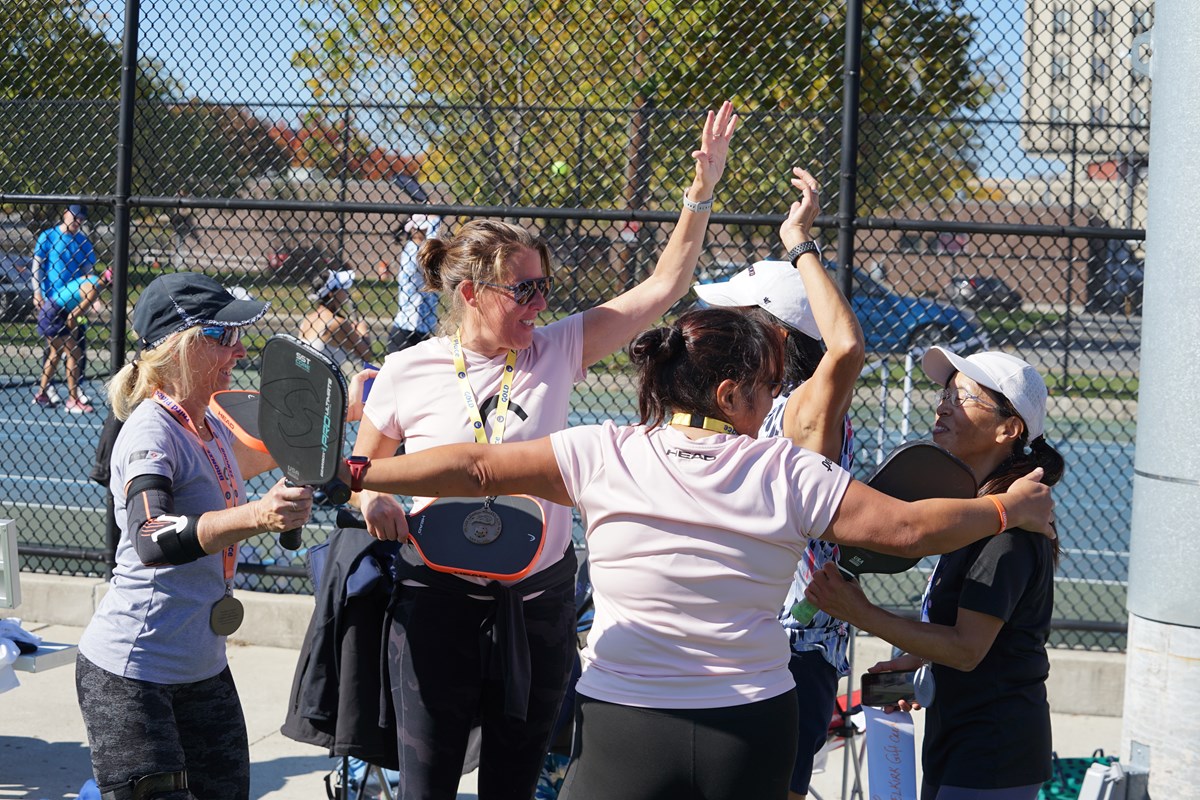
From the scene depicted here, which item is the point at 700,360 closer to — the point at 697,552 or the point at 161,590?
the point at 697,552

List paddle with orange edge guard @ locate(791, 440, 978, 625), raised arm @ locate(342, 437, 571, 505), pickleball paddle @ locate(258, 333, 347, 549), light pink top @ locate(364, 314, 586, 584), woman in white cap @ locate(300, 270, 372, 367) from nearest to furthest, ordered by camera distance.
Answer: pickleball paddle @ locate(258, 333, 347, 549) < raised arm @ locate(342, 437, 571, 505) < paddle with orange edge guard @ locate(791, 440, 978, 625) < light pink top @ locate(364, 314, 586, 584) < woman in white cap @ locate(300, 270, 372, 367)

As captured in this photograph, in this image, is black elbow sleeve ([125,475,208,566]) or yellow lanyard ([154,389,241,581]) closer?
black elbow sleeve ([125,475,208,566])

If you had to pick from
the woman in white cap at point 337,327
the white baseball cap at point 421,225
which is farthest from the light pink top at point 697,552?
the white baseball cap at point 421,225

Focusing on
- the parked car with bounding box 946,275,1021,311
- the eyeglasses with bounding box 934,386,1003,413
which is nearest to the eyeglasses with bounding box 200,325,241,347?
the eyeglasses with bounding box 934,386,1003,413

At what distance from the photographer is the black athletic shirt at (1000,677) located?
2.66 metres

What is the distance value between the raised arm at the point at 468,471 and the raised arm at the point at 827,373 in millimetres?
799

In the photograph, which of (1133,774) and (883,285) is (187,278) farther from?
(883,285)

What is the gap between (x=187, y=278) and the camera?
323 cm

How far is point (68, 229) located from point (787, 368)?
5.83m

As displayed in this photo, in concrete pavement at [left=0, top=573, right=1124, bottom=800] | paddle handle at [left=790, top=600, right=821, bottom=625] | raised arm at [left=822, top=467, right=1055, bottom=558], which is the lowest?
concrete pavement at [left=0, top=573, right=1124, bottom=800]

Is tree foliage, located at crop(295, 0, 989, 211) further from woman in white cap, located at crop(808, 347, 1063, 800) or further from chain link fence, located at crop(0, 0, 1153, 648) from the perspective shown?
woman in white cap, located at crop(808, 347, 1063, 800)

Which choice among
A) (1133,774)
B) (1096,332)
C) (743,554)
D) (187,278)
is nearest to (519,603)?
(743,554)

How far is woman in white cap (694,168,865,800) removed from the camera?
2.90 m

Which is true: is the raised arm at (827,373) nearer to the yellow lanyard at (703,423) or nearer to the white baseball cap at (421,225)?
the yellow lanyard at (703,423)
